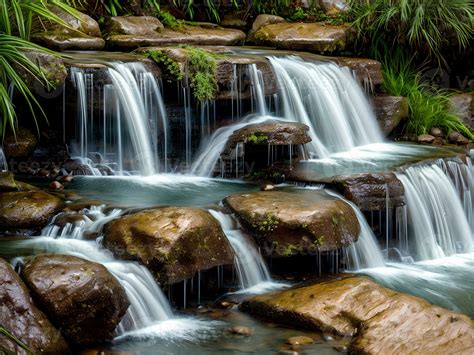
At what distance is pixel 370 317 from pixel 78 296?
1.83 m

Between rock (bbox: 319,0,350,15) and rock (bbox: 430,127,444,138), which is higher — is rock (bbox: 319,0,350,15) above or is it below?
above

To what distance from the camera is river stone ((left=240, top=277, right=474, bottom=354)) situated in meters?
4.25

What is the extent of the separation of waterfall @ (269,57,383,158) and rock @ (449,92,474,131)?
152 centimetres

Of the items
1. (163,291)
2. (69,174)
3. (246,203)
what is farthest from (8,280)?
(69,174)

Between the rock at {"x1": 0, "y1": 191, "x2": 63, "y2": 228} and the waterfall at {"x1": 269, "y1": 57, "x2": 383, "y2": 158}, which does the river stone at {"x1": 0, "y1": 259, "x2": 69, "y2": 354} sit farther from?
the waterfall at {"x1": 269, "y1": 57, "x2": 383, "y2": 158}

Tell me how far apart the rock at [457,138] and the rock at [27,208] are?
18.1ft

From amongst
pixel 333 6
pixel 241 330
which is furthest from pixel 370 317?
pixel 333 6

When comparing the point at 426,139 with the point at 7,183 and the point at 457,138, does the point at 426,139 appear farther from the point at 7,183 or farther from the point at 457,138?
the point at 7,183

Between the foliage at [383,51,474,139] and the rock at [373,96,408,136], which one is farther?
the foliage at [383,51,474,139]

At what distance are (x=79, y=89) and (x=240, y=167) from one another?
1729mm

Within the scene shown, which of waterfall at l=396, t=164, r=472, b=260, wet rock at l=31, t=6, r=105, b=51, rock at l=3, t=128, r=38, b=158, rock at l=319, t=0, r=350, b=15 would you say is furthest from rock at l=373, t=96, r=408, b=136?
rock at l=3, t=128, r=38, b=158

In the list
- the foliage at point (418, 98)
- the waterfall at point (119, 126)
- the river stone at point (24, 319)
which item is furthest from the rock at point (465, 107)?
the river stone at point (24, 319)

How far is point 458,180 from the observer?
748 cm

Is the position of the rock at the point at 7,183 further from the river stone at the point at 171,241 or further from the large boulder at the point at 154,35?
the large boulder at the point at 154,35
